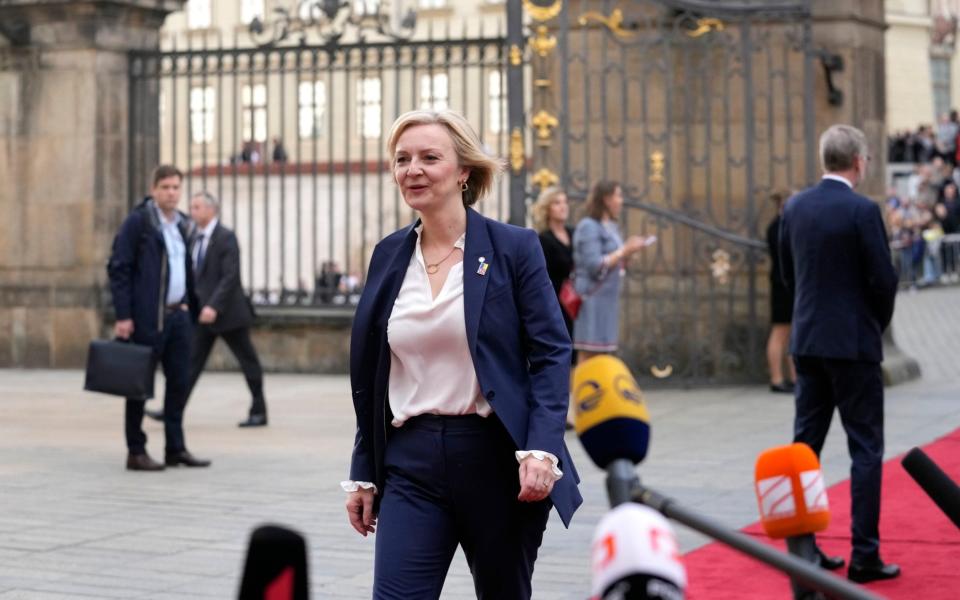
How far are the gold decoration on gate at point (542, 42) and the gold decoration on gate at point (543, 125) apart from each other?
50cm

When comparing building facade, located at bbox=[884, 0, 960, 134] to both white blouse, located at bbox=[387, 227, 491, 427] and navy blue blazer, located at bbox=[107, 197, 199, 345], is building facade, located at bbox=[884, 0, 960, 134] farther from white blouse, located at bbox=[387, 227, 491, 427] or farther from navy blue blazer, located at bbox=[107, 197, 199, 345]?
white blouse, located at bbox=[387, 227, 491, 427]

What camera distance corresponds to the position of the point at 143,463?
10.4 metres

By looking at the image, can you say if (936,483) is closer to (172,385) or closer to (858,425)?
(858,425)

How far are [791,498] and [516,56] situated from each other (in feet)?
41.1

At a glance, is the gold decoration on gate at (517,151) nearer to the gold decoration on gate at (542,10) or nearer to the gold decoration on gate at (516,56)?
the gold decoration on gate at (516,56)

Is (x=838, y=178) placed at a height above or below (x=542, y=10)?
below

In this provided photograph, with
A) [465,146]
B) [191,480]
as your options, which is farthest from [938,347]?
[465,146]

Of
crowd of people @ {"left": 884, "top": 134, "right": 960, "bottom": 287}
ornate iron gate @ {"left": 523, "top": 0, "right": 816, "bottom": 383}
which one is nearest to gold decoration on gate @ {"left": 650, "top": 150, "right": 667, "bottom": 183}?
ornate iron gate @ {"left": 523, "top": 0, "right": 816, "bottom": 383}

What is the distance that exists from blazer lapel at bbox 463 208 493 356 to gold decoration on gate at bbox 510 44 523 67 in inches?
420

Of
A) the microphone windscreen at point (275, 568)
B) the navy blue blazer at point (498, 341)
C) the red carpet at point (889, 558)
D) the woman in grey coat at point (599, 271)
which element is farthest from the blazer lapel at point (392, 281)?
the woman in grey coat at point (599, 271)

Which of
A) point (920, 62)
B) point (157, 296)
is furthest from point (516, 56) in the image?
point (920, 62)

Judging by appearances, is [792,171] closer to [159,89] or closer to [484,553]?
[159,89]

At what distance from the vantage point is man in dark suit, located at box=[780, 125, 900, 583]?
23.2 feet

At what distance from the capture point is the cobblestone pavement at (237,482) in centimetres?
725
